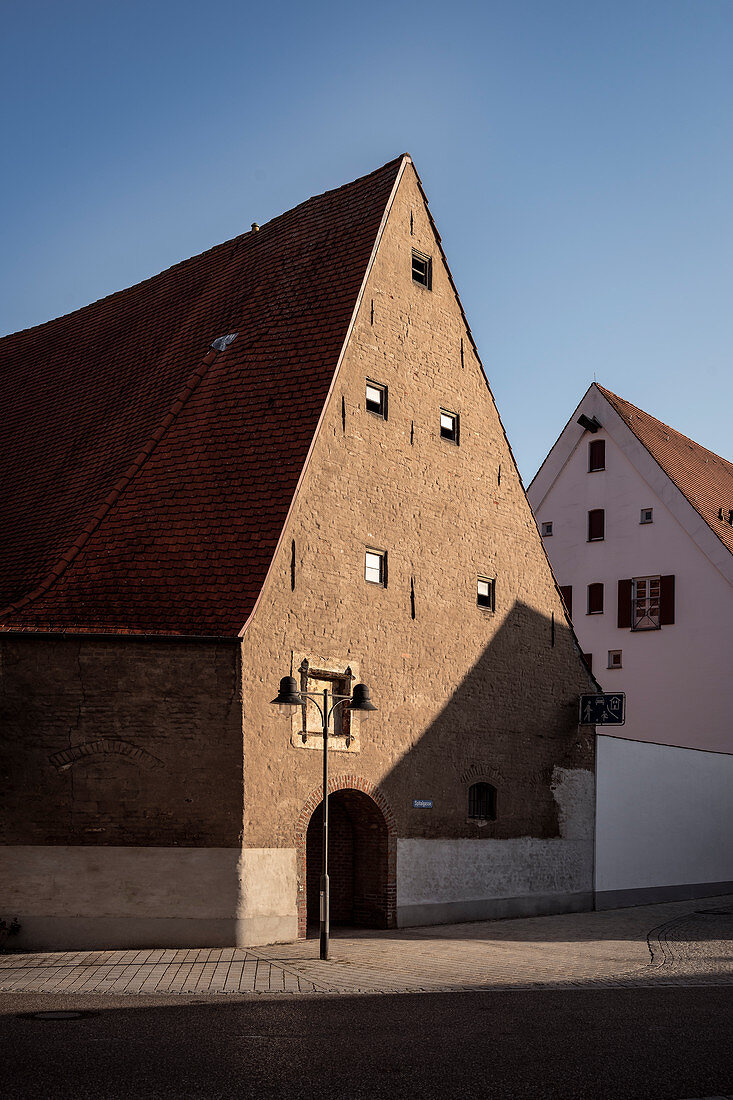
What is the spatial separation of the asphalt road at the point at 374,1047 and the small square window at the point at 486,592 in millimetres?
11442

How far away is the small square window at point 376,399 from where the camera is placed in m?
21.8

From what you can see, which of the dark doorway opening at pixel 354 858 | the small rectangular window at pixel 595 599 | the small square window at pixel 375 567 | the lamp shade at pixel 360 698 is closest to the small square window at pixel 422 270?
the small square window at pixel 375 567

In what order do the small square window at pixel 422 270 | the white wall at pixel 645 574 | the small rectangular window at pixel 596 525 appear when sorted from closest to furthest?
the small square window at pixel 422 270, the white wall at pixel 645 574, the small rectangular window at pixel 596 525

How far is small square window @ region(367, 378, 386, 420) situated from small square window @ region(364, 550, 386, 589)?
107 inches

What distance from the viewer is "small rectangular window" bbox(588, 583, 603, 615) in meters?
37.7

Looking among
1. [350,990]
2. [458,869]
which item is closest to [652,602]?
[458,869]

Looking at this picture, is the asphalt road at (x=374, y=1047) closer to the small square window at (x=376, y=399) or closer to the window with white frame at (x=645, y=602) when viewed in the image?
the small square window at (x=376, y=399)

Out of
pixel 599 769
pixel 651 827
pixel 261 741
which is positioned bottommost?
pixel 651 827

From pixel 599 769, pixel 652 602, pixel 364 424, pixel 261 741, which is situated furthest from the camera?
pixel 652 602

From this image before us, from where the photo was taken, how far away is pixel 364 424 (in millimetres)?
21469

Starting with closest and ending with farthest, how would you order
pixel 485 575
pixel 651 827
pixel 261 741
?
pixel 261 741 < pixel 485 575 < pixel 651 827

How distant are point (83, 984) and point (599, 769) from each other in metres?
15.5

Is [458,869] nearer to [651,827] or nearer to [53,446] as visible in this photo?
[651,827]

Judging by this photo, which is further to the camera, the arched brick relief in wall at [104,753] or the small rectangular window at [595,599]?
the small rectangular window at [595,599]
